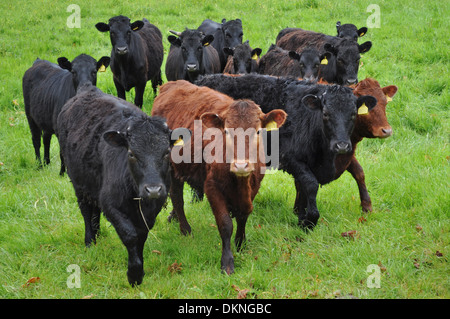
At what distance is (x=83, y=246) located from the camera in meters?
5.66

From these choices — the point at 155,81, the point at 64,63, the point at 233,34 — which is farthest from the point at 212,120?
the point at 233,34

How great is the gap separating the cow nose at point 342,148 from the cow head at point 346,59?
4.24 m

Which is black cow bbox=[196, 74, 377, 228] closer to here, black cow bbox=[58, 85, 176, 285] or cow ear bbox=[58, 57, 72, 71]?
black cow bbox=[58, 85, 176, 285]

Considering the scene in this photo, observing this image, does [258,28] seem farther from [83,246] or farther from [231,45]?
[83,246]

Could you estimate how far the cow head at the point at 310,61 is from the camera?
31.0ft

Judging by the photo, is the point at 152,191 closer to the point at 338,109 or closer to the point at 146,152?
the point at 146,152

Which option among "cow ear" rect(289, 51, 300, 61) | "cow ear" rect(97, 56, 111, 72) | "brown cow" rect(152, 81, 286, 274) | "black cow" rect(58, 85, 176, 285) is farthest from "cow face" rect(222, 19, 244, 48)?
"black cow" rect(58, 85, 176, 285)

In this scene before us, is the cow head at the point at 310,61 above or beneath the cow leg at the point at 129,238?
above

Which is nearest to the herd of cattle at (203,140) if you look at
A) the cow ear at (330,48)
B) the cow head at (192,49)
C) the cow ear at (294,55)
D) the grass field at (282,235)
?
the grass field at (282,235)

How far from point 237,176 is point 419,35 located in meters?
9.55

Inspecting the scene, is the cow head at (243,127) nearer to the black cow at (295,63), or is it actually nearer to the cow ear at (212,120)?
the cow ear at (212,120)

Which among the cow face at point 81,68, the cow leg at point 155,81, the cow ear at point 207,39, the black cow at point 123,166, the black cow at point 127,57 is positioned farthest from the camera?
the cow leg at point 155,81

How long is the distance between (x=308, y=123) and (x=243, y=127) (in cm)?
140

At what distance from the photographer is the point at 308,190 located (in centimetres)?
573
